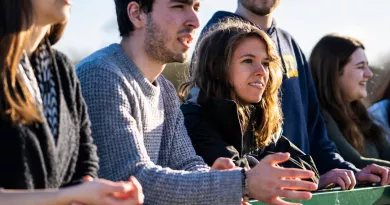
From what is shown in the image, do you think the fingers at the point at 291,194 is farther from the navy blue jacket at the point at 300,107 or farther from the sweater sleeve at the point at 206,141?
the navy blue jacket at the point at 300,107

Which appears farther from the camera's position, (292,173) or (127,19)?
(127,19)

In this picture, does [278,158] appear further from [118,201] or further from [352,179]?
[352,179]

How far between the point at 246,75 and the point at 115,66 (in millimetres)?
1035

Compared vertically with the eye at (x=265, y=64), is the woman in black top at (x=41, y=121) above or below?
above

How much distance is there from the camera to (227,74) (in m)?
4.59

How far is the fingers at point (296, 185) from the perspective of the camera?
324 centimetres

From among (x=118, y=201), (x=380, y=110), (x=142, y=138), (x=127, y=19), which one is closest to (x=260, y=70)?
(x=127, y=19)

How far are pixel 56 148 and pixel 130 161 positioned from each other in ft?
2.05

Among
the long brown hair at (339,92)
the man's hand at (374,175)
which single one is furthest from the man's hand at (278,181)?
the long brown hair at (339,92)

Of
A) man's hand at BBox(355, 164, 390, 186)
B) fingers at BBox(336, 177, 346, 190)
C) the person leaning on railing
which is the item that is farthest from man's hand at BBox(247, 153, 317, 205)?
the person leaning on railing

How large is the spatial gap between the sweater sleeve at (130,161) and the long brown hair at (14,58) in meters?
0.75

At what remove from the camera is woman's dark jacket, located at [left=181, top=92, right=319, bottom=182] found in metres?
4.17

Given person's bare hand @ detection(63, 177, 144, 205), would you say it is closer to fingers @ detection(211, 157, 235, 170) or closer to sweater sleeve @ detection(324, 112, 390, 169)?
fingers @ detection(211, 157, 235, 170)

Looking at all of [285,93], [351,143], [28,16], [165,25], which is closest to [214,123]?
[165,25]
